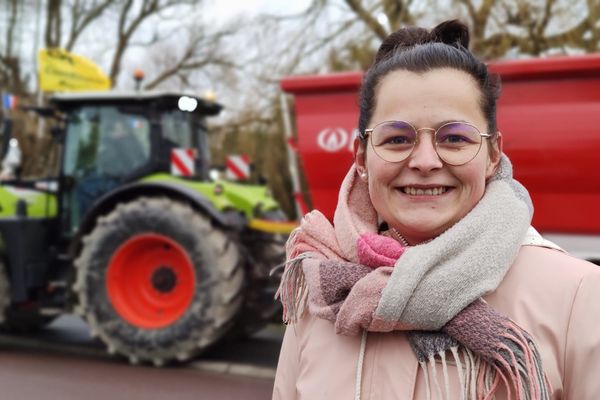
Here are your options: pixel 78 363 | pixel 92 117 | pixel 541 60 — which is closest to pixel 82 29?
pixel 92 117

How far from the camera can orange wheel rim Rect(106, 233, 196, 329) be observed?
555 cm

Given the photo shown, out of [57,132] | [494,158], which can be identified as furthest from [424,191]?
[57,132]

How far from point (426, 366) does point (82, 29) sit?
19.6 m

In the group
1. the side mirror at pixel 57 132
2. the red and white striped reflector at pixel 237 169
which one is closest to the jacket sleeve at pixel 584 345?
the side mirror at pixel 57 132

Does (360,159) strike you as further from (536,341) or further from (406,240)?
(536,341)

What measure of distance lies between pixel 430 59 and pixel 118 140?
5.16m

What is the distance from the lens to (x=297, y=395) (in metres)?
1.44

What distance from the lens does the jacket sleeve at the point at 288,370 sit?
150 centimetres

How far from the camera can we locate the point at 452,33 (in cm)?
144

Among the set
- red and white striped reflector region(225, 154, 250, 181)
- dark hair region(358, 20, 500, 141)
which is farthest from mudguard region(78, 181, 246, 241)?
dark hair region(358, 20, 500, 141)

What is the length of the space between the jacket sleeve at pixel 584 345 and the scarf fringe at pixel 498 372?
0.05 metres

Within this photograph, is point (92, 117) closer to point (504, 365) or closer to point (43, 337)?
point (43, 337)

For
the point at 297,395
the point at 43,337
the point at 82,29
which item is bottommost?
the point at 43,337

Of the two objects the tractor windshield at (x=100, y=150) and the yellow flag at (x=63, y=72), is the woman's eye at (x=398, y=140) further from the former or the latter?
the yellow flag at (x=63, y=72)
